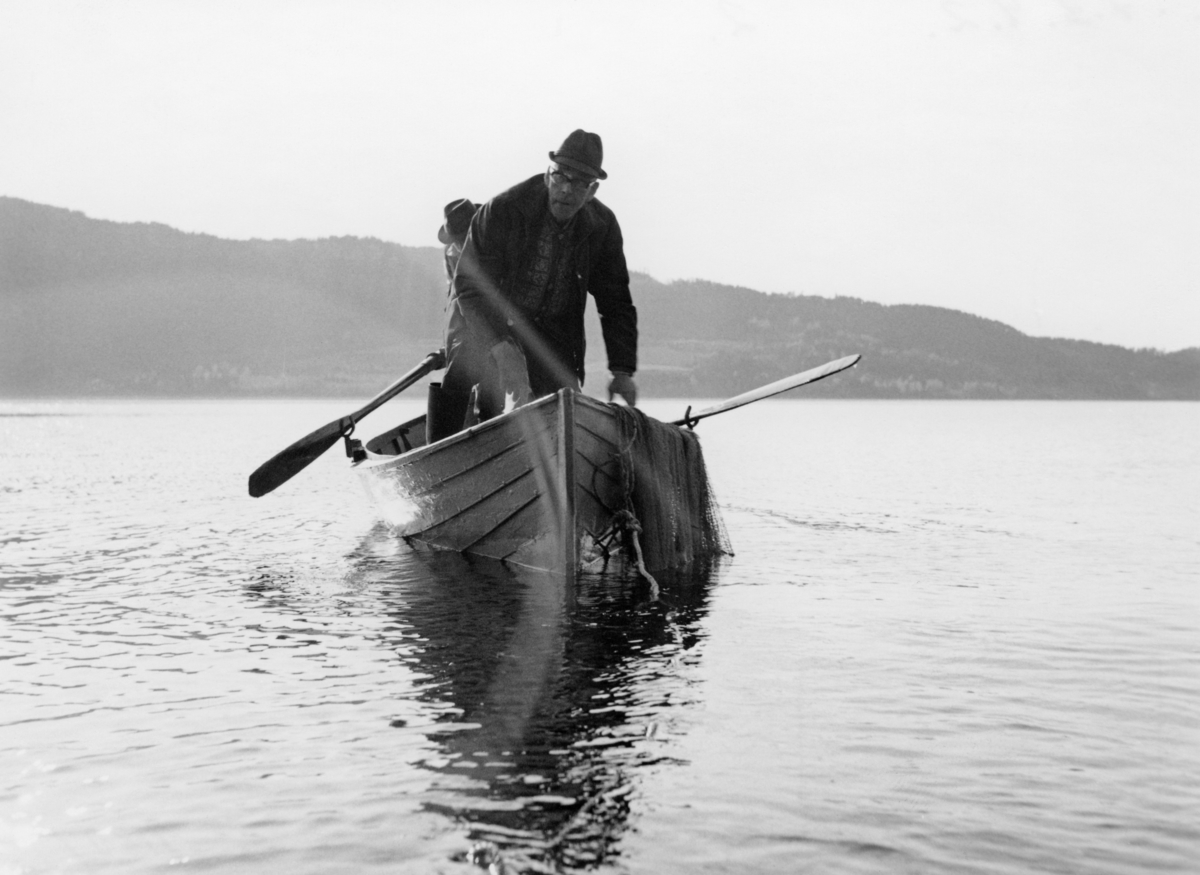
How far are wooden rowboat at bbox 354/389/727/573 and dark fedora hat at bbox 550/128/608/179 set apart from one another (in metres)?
1.72

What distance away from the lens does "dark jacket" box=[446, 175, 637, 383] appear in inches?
401

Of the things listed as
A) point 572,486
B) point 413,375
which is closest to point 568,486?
point 572,486

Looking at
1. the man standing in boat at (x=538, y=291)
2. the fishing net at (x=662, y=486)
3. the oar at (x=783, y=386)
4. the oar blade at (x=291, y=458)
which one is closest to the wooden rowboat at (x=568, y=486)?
the fishing net at (x=662, y=486)

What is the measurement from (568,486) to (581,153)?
99.8 inches

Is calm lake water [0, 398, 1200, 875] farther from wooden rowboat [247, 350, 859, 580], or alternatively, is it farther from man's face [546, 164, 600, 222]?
man's face [546, 164, 600, 222]

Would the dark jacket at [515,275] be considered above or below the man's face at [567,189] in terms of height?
below

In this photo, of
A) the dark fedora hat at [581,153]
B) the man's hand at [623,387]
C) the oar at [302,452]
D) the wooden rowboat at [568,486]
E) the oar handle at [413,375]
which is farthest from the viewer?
the oar at [302,452]

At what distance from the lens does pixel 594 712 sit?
6145 millimetres

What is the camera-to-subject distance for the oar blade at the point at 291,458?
14.0 m

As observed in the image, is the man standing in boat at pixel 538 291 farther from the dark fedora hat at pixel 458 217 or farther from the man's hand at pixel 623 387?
the dark fedora hat at pixel 458 217

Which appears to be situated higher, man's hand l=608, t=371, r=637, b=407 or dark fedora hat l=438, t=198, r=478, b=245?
dark fedora hat l=438, t=198, r=478, b=245

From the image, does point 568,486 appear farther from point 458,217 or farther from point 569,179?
point 458,217

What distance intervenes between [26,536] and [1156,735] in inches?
479

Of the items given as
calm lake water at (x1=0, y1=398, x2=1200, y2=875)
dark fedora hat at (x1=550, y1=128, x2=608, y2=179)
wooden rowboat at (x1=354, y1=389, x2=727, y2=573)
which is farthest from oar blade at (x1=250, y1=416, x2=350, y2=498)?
dark fedora hat at (x1=550, y1=128, x2=608, y2=179)
